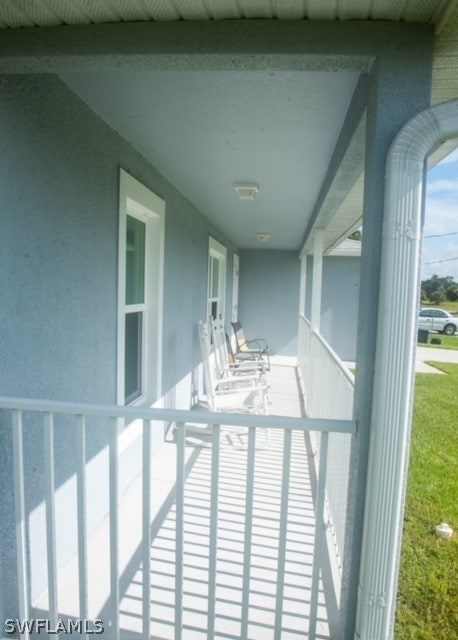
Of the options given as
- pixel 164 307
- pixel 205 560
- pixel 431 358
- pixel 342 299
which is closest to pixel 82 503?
pixel 205 560

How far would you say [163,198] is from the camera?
3.53 metres

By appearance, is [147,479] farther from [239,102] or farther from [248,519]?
[239,102]

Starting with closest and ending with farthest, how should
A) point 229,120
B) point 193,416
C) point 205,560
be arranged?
point 193,416, point 229,120, point 205,560

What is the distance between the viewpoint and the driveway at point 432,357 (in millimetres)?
10545

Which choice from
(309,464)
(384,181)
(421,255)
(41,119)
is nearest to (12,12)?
(41,119)

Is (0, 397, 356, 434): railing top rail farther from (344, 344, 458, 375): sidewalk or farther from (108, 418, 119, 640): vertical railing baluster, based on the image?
(344, 344, 458, 375): sidewalk

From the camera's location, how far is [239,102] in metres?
1.97

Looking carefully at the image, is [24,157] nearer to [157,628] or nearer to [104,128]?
[104,128]

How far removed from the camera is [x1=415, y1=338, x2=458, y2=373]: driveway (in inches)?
415

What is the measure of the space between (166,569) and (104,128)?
2.53m

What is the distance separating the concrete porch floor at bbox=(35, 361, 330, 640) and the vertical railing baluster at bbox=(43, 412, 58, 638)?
0.42 meters

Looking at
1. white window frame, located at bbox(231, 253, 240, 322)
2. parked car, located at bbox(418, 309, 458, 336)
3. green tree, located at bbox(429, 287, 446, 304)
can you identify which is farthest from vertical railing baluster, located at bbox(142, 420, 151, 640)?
green tree, located at bbox(429, 287, 446, 304)

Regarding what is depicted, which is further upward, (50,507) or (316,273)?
(316,273)

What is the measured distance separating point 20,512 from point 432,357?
13.5 metres
